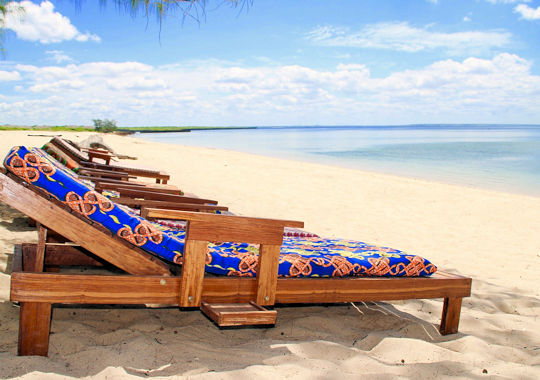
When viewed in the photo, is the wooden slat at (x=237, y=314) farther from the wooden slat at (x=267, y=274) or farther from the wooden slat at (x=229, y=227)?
the wooden slat at (x=229, y=227)

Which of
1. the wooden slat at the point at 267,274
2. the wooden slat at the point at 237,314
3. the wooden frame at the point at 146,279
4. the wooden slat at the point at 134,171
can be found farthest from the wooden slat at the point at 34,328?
the wooden slat at the point at 134,171

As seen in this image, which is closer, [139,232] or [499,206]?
[139,232]

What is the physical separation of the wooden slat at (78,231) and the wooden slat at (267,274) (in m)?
0.48

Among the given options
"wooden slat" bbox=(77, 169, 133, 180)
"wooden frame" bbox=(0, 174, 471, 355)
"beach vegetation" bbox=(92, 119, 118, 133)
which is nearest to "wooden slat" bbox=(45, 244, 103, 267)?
"wooden frame" bbox=(0, 174, 471, 355)

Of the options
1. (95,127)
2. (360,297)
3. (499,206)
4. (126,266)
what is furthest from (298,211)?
(95,127)

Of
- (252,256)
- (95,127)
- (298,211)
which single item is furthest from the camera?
(95,127)

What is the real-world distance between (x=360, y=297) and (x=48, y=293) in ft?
5.43

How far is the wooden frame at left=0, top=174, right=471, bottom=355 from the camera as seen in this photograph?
225 cm

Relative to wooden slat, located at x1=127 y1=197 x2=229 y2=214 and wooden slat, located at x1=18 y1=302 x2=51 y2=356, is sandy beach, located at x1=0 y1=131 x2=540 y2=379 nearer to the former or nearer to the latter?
wooden slat, located at x1=18 y1=302 x2=51 y2=356

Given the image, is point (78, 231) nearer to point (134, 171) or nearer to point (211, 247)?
point (211, 247)

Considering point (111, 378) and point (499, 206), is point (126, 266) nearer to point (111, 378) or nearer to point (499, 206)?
point (111, 378)

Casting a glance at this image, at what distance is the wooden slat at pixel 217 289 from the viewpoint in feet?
7.40

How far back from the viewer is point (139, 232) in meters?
2.46

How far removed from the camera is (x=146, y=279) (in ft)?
7.90
